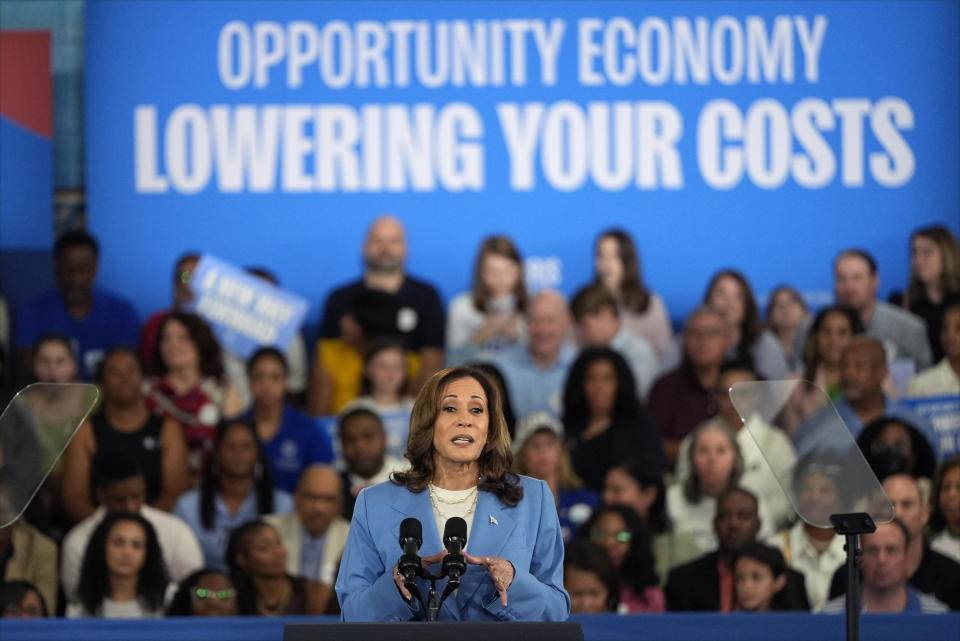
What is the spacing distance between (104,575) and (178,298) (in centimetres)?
199

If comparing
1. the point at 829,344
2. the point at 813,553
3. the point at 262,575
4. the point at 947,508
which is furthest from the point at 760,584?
the point at 262,575

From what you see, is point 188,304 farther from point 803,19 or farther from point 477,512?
point 477,512

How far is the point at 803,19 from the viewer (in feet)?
23.7

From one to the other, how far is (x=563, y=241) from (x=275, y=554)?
2.68 m

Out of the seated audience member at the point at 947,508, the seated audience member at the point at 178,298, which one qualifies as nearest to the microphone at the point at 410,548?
the seated audience member at the point at 947,508

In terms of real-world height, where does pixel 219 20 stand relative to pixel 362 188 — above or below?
above

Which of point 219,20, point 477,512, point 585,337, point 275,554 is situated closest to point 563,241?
point 585,337

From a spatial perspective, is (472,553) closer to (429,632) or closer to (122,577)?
(429,632)

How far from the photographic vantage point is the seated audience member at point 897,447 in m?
5.36

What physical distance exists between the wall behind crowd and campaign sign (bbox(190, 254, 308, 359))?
2.09 feet

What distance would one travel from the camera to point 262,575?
5.16 meters

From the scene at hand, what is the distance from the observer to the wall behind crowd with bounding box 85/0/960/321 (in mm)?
7203

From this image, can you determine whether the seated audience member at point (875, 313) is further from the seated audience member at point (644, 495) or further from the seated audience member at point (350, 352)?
the seated audience member at point (350, 352)

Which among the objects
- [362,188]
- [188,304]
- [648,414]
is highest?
[362,188]
